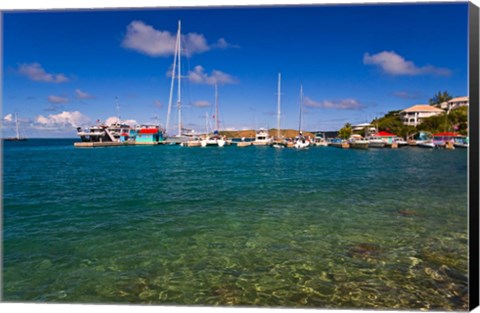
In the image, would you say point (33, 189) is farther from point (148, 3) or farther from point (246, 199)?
point (148, 3)

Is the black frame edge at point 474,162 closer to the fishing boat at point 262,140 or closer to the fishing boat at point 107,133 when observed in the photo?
the fishing boat at point 262,140

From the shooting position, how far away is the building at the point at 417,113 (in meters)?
46.9

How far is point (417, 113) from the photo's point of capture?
47.6 m

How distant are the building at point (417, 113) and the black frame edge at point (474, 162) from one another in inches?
2004

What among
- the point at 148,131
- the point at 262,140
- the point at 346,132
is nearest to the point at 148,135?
the point at 148,131

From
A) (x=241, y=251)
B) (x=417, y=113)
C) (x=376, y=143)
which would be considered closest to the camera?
(x=241, y=251)

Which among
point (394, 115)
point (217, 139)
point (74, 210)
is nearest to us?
point (74, 210)

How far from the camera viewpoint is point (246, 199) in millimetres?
8062

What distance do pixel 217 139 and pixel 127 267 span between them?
4592 centimetres

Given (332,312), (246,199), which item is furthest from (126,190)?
(332,312)

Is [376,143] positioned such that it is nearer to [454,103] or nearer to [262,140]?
[262,140]

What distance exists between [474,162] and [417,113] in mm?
52700

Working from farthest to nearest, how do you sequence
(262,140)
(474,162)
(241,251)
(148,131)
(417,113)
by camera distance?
(148,131) → (262,140) → (417,113) → (241,251) → (474,162)

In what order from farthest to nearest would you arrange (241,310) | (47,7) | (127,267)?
1. (127,267)
2. (47,7)
3. (241,310)
